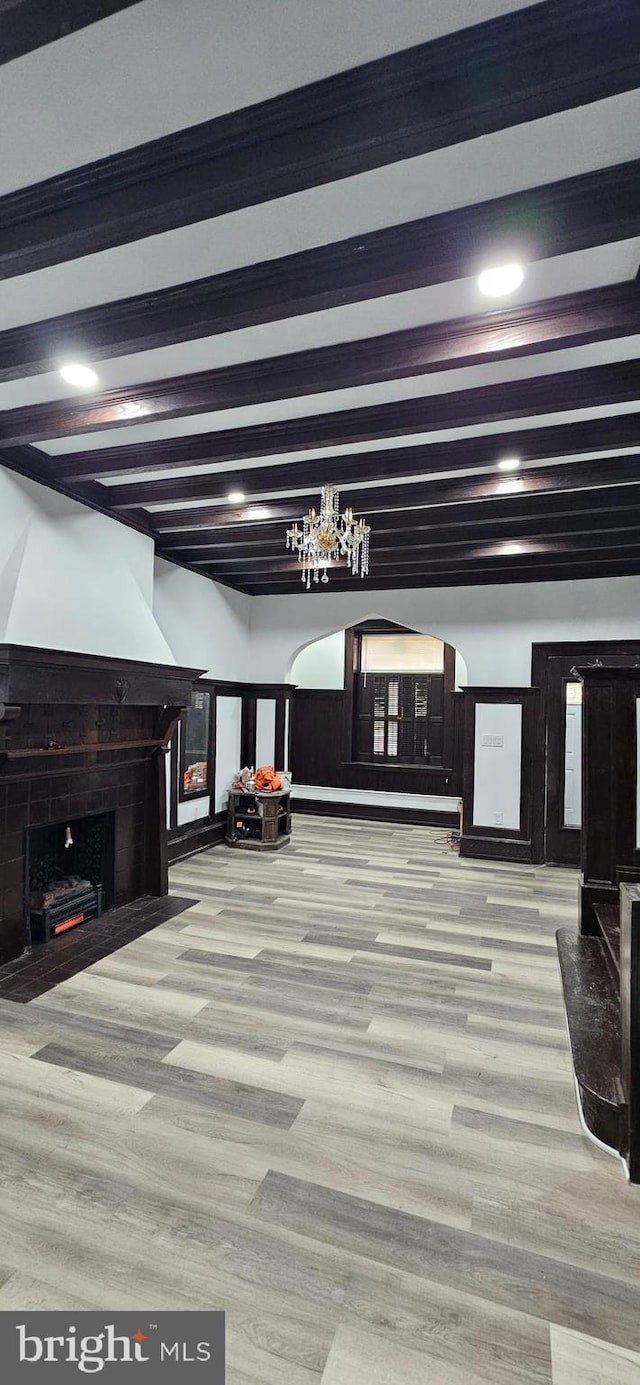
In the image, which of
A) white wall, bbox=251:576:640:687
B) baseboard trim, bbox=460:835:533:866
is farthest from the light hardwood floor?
white wall, bbox=251:576:640:687

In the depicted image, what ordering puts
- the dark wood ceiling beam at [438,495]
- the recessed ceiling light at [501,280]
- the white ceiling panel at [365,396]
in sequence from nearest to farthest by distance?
the recessed ceiling light at [501,280], the white ceiling panel at [365,396], the dark wood ceiling beam at [438,495]

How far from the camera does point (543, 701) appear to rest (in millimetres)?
6285

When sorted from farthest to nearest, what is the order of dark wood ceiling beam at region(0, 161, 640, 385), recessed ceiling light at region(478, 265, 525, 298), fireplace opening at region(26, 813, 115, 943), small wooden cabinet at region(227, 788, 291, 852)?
small wooden cabinet at region(227, 788, 291, 852), fireplace opening at region(26, 813, 115, 943), recessed ceiling light at region(478, 265, 525, 298), dark wood ceiling beam at region(0, 161, 640, 385)

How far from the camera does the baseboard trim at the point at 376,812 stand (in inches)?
316

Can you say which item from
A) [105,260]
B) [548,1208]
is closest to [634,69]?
[105,260]

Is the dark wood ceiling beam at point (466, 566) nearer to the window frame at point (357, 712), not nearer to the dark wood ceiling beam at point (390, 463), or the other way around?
the window frame at point (357, 712)

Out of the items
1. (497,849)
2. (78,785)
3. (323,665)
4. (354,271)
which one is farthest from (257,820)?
(354,271)

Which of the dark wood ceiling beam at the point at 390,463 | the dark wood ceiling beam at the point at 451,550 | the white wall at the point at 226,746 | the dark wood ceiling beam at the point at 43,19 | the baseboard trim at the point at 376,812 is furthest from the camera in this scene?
the baseboard trim at the point at 376,812

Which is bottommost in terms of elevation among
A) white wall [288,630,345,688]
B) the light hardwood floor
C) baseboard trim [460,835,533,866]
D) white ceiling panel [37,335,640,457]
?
the light hardwood floor

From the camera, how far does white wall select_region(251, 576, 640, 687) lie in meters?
6.09

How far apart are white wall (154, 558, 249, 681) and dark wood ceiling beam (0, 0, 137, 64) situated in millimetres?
4609

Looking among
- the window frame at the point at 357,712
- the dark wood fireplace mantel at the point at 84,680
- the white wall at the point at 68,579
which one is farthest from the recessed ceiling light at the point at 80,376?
the window frame at the point at 357,712

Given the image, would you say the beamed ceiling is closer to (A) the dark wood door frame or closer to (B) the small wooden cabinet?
(A) the dark wood door frame

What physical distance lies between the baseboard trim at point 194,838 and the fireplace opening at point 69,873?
1.26 metres
